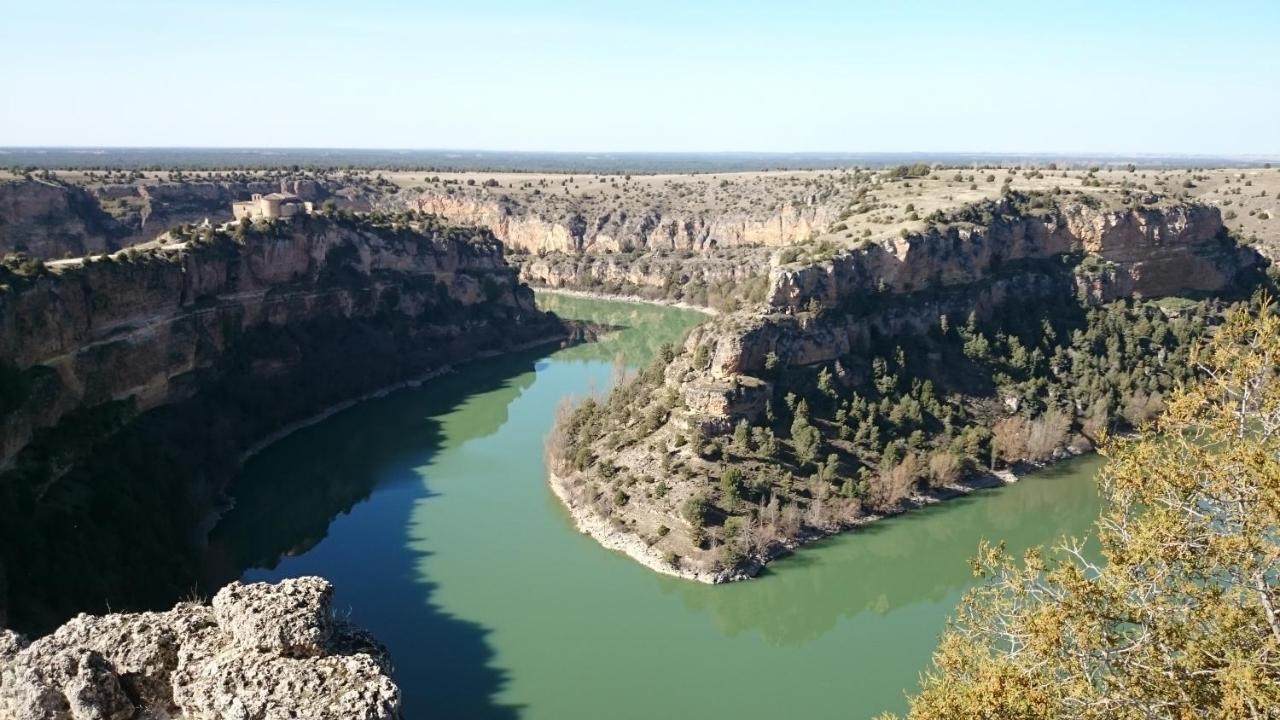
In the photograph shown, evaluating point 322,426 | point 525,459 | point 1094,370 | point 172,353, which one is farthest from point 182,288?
point 1094,370

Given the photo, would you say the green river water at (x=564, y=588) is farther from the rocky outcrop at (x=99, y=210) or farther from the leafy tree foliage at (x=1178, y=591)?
the rocky outcrop at (x=99, y=210)

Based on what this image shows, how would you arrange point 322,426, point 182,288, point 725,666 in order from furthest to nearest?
point 322,426, point 182,288, point 725,666

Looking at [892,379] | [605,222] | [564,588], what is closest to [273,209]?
[564,588]

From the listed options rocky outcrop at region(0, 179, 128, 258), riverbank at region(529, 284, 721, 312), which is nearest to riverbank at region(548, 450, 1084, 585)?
A: riverbank at region(529, 284, 721, 312)

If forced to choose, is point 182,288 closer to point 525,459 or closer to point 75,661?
point 525,459

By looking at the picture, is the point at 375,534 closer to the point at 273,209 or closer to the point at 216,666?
the point at 216,666
